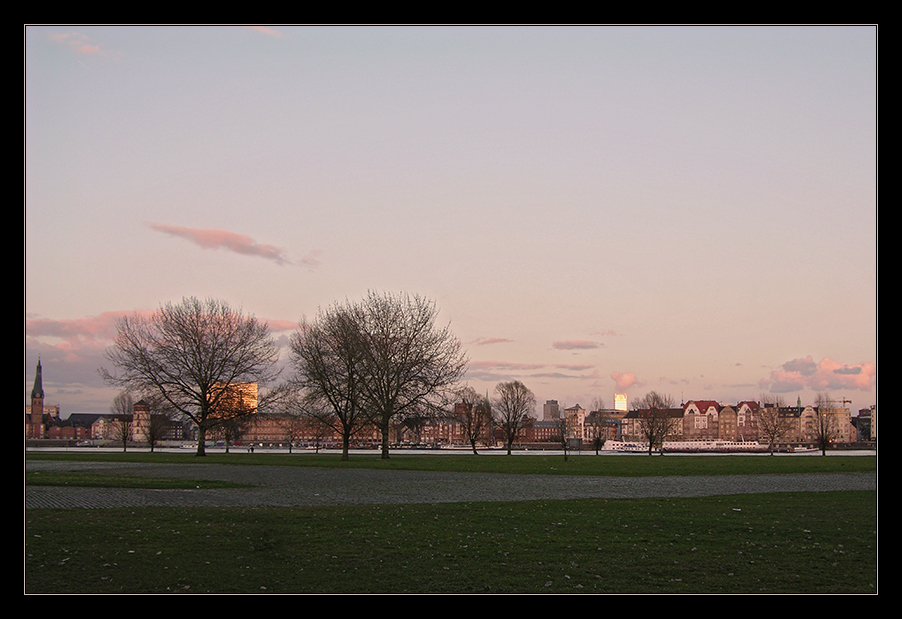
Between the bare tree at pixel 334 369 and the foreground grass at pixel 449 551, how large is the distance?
127ft

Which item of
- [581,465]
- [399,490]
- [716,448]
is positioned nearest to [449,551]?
[399,490]

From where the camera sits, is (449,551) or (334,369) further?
(334,369)

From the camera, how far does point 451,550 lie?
1166 cm

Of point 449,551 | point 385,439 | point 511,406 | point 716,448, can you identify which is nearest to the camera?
point 449,551

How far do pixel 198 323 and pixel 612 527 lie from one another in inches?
2134

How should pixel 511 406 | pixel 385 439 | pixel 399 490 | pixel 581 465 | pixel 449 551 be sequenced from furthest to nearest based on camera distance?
pixel 511 406 → pixel 385 439 → pixel 581 465 → pixel 399 490 → pixel 449 551

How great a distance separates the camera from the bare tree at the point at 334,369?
2226 inches

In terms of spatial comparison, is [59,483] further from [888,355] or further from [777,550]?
[888,355]

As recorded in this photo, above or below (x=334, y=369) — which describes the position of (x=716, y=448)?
below

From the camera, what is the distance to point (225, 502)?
20125 millimetres

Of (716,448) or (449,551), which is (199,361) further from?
(716,448)

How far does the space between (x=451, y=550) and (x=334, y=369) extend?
4635cm
